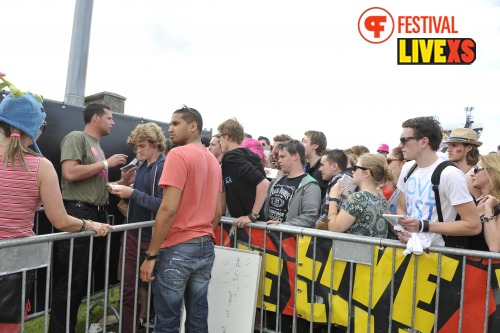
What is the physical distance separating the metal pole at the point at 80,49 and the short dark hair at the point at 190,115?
149 inches

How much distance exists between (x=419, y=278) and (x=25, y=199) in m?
3.02

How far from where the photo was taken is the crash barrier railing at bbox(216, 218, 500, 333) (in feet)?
9.90

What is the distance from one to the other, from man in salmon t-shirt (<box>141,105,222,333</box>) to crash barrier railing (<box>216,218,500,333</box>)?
2.48 ft

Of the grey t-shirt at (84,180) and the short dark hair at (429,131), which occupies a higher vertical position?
the short dark hair at (429,131)

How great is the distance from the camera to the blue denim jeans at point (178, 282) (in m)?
3.08

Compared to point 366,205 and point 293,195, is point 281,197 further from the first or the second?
point 366,205

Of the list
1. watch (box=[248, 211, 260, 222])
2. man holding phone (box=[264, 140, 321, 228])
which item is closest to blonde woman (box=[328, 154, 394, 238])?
man holding phone (box=[264, 140, 321, 228])

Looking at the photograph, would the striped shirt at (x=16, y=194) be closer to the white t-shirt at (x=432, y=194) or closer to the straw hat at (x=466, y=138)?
the white t-shirt at (x=432, y=194)

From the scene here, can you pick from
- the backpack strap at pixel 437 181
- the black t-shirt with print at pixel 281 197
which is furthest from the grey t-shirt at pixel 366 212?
the black t-shirt with print at pixel 281 197

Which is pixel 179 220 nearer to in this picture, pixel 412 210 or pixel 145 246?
pixel 145 246

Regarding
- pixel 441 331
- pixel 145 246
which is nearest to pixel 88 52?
pixel 145 246

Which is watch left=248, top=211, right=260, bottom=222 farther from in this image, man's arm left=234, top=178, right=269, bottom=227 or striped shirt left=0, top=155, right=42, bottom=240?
striped shirt left=0, top=155, right=42, bottom=240

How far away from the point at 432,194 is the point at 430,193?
0.02 meters

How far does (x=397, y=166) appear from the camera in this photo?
6.08 m
